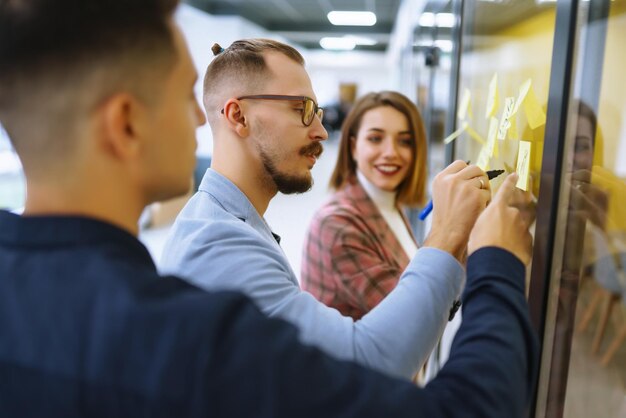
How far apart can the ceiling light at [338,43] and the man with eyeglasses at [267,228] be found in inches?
440

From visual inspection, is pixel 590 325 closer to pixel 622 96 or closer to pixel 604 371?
pixel 604 371

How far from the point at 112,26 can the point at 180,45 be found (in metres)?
0.09

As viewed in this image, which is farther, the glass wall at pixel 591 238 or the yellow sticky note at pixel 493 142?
the yellow sticky note at pixel 493 142

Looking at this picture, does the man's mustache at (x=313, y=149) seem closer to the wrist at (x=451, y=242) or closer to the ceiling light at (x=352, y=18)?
the wrist at (x=451, y=242)

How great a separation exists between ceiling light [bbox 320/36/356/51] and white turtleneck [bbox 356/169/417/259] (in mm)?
10463

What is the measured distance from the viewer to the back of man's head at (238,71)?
94 centimetres

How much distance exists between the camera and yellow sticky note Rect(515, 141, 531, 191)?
2.93 feet

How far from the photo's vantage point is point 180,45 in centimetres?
59

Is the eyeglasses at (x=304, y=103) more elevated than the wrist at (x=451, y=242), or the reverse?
the eyeglasses at (x=304, y=103)

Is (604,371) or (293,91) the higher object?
(293,91)

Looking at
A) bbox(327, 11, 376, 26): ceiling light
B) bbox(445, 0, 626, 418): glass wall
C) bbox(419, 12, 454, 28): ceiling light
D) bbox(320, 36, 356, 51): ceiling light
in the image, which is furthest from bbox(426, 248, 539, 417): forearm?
bbox(320, 36, 356, 51): ceiling light

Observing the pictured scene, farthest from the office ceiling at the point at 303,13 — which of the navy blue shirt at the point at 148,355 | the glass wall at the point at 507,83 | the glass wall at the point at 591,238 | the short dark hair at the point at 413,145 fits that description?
the navy blue shirt at the point at 148,355

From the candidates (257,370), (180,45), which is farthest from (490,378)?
(180,45)

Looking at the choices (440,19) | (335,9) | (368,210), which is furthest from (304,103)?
(335,9)
